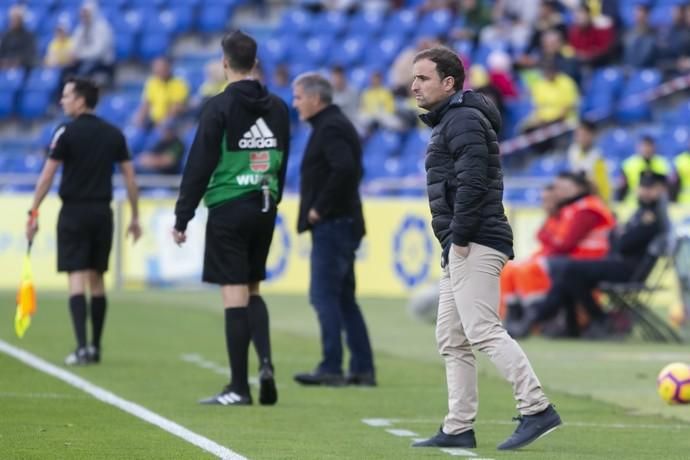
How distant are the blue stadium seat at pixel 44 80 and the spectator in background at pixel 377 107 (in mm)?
5835

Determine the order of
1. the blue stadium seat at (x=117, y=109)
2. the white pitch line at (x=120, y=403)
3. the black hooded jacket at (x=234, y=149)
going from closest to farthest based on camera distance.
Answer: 1. the white pitch line at (x=120, y=403)
2. the black hooded jacket at (x=234, y=149)
3. the blue stadium seat at (x=117, y=109)

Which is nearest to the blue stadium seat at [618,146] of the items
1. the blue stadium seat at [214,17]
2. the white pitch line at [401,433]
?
the blue stadium seat at [214,17]

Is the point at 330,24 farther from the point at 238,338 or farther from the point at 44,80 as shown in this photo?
the point at 238,338

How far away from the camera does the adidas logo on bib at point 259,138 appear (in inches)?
392

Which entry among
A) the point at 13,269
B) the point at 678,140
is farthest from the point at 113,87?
the point at 678,140

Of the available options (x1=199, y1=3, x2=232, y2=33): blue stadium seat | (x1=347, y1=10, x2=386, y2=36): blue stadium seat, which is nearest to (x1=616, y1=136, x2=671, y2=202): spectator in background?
(x1=347, y1=10, x2=386, y2=36): blue stadium seat

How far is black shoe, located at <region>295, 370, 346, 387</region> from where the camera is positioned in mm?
11383

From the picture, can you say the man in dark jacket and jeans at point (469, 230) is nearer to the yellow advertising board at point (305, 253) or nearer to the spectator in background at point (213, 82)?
the yellow advertising board at point (305, 253)

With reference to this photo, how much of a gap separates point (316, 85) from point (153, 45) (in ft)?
57.2

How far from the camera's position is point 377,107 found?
24.4m

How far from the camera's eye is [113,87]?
28.2 m

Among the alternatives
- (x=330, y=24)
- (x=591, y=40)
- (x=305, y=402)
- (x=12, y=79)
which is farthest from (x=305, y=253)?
(x=305, y=402)

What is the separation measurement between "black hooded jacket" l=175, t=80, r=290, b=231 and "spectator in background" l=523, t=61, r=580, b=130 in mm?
13295

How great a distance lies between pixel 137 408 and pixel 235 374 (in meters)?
0.66
